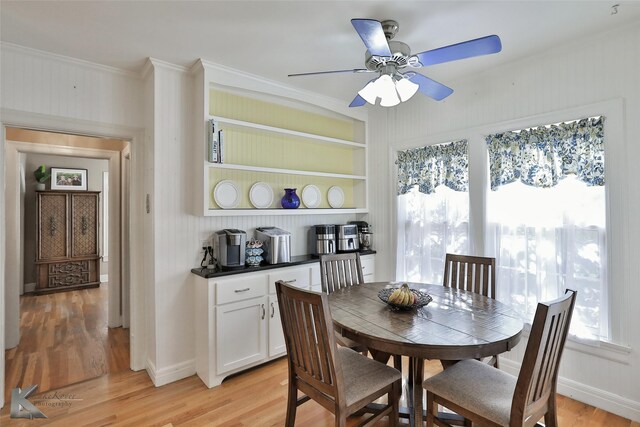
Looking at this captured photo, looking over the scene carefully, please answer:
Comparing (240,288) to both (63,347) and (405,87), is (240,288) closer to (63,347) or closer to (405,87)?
(405,87)

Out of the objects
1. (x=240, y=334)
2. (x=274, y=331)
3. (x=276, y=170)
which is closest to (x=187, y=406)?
(x=240, y=334)

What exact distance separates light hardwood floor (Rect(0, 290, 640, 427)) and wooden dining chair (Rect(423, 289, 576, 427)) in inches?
Answer: 27.3

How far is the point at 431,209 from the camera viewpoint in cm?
330

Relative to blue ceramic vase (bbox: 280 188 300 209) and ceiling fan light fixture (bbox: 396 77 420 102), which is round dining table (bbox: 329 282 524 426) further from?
ceiling fan light fixture (bbox: 396 77 420 102)

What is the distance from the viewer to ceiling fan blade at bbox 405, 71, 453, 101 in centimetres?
214

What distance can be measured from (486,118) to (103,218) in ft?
22.0

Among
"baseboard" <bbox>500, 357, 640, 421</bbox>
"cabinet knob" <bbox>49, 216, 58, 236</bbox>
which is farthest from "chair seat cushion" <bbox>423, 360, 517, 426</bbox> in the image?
"cabinet knob" <bbox>49, 216, 58, 236</bbox>

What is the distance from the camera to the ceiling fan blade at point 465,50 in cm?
162

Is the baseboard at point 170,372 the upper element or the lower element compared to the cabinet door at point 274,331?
lower

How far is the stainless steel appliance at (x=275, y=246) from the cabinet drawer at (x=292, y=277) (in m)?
0.11

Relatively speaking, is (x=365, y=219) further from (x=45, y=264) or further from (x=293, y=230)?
(x=45, y=264)

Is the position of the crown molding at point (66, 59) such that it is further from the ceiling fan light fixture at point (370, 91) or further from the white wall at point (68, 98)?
the ceiling fan light fixture at point (370, 91)

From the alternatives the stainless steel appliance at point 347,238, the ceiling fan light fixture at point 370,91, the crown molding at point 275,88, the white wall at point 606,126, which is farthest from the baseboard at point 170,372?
the white wall at point 606,126

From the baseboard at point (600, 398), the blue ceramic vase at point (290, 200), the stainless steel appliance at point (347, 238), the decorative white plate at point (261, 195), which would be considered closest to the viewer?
the baseboard at point (600, 398)
